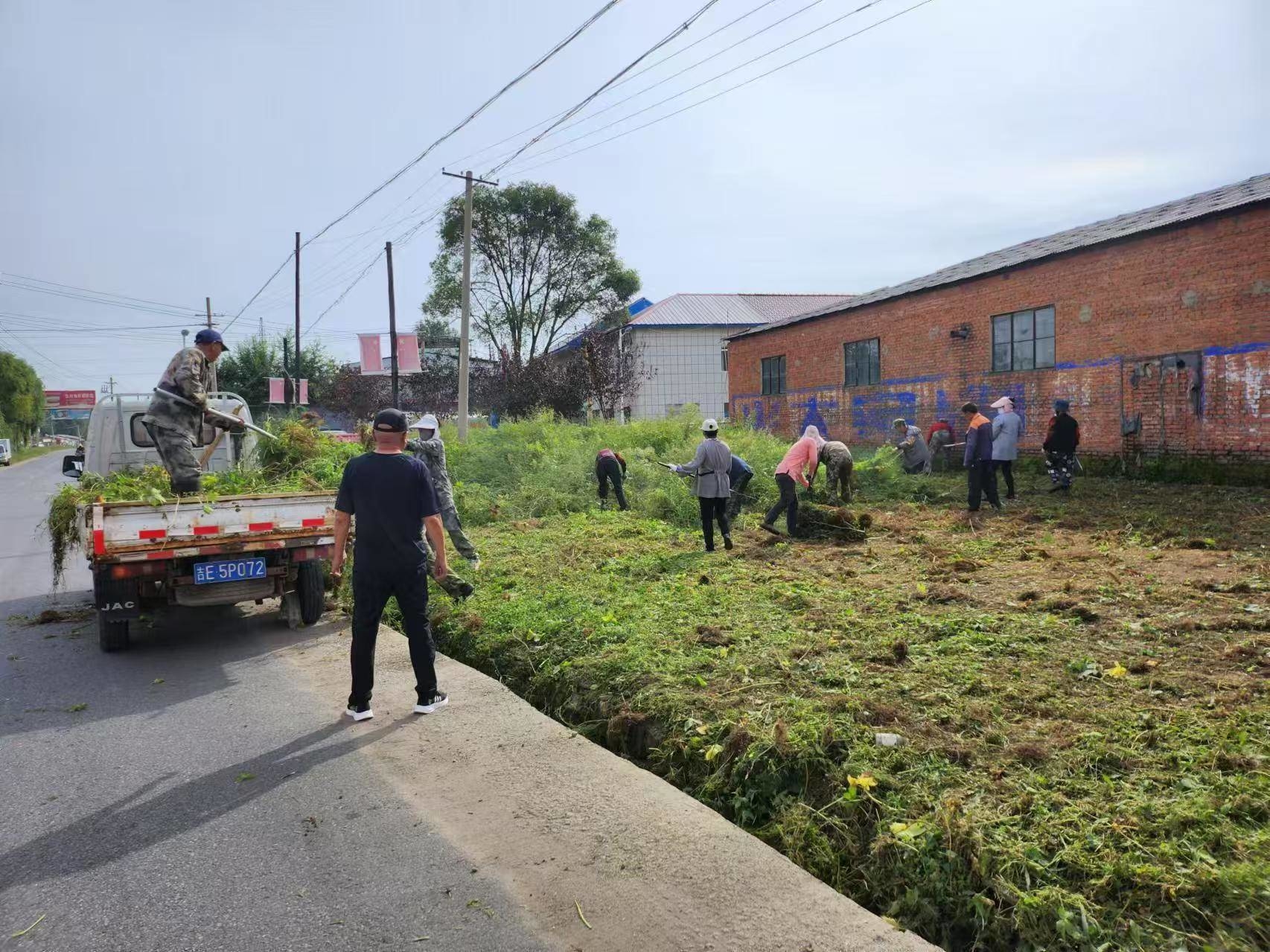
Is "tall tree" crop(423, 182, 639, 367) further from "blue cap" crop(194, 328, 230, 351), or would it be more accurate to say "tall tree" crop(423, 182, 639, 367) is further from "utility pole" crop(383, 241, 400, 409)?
"blue cap" crop(194, 328, 230, 351)

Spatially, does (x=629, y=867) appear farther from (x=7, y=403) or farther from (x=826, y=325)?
(x=7, y=403)

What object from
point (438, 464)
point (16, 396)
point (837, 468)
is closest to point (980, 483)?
point (837, 468)

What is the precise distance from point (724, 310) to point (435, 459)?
123 feet

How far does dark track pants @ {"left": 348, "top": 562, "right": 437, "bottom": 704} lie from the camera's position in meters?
5.09

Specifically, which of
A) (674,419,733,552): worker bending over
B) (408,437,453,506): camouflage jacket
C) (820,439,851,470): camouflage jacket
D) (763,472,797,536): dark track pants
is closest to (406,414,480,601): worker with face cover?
(408,437,453,506): camouflage jacket

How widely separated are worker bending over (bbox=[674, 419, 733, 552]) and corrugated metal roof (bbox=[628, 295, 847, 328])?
3306 cm

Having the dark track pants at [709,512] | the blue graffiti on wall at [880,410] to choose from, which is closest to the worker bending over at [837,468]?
the dark track pants at [709,512]

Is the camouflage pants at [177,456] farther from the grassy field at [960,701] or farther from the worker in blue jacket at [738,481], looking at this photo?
the worker in blue jacket at [738,481]

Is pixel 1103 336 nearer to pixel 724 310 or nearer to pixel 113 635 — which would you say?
pixel 113 635

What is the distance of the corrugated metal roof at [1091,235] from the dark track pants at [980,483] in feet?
19.7

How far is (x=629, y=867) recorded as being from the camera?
333 centimetres

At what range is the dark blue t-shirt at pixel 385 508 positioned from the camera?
16.6 ft

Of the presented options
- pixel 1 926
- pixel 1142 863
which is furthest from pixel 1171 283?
pixel 1 926

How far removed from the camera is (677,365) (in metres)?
42.8
